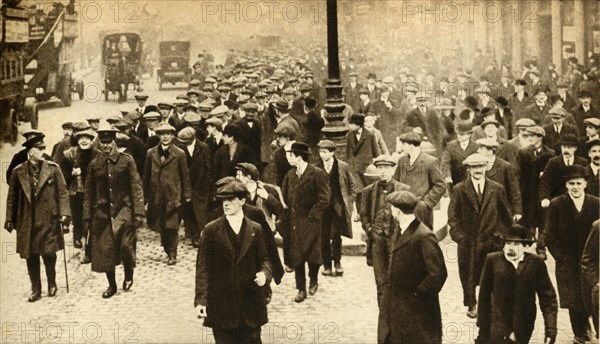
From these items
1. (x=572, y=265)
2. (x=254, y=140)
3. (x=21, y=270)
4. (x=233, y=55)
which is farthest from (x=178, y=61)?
(x=572, y=265)

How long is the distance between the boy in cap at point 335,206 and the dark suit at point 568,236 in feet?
6.33

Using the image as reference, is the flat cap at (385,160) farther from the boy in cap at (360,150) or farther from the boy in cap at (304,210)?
the boy in cap at (304,210)

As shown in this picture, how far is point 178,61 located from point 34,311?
287 cm

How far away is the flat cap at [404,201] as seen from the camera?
637cm

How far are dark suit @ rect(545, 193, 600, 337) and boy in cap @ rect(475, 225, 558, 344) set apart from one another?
373 millimetres

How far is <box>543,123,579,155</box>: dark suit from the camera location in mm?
7273

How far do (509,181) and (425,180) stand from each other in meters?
0.83

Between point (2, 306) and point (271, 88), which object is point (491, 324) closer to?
point (271, 88)

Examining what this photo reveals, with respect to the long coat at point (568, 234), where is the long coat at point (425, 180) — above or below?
above

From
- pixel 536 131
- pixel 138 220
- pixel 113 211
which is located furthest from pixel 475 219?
pixel 113 211

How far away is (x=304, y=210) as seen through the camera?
23.3ft

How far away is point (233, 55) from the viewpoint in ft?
24.6

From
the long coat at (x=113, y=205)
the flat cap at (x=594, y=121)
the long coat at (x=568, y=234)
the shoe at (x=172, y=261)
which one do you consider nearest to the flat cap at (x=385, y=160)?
the long coat at (x=568, y=234)

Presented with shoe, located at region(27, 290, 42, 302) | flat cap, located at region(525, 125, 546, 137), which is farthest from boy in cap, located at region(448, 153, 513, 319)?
shoe, located at region(27, 290, 42, 302)
